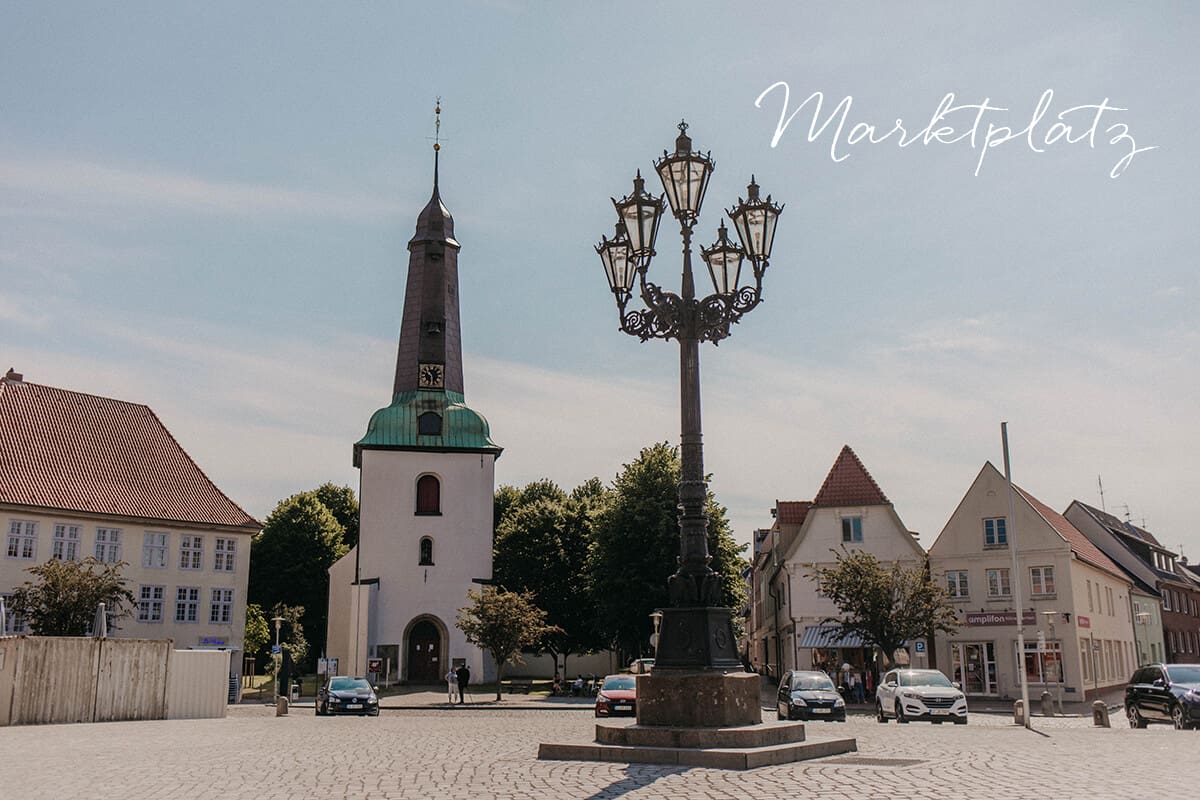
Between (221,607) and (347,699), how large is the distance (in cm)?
1899

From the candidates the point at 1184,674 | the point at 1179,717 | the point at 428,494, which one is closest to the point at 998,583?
the point at 1184,674

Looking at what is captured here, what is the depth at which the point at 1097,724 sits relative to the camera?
84.0ft

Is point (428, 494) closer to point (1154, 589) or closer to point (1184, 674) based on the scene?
point (1184, 674)

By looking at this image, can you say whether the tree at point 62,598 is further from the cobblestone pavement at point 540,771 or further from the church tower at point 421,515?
the cobblestone pavement at point 540,771

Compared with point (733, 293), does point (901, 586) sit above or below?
below

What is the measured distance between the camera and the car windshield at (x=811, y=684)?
29172 mm

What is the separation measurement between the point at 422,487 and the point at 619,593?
12.3 m

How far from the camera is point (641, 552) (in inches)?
1925

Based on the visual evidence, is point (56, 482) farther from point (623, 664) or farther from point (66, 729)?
point (623, 664)

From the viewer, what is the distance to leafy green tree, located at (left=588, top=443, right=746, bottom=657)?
48094 mm

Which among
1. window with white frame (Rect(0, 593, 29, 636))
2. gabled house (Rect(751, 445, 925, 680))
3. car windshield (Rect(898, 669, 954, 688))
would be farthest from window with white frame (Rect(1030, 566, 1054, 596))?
window with white frame (Rect(0, 593, 29, 636))

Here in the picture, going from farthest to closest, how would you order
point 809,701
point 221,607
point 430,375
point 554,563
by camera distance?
point 554,563, point 430,375, point 221,607, point 809,701

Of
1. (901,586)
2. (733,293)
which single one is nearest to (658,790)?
(733,293)

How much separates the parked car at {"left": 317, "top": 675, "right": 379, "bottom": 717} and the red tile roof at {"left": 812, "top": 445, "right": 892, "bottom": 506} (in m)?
23.1
